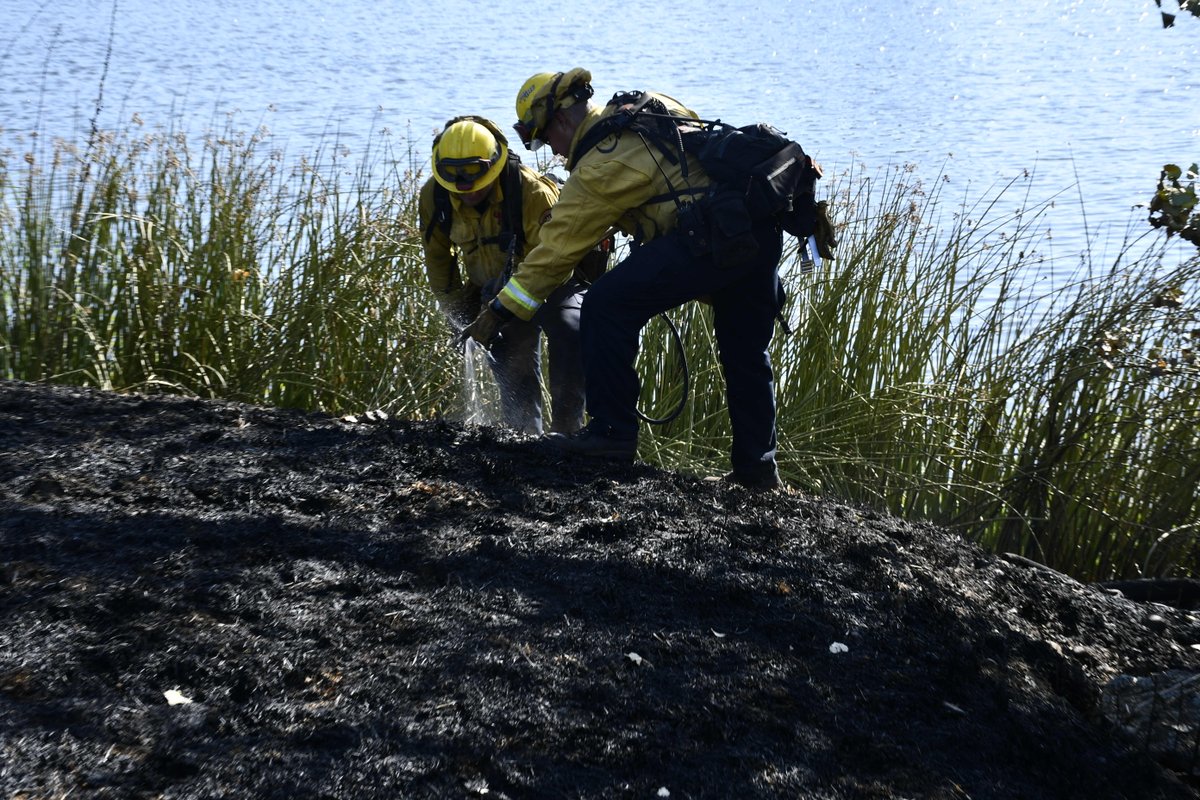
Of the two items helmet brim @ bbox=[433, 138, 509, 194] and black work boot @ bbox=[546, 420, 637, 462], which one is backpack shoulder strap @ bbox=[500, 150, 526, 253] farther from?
black work boot @ bbox=[546, 420, 637, 462]

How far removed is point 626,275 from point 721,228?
390mm

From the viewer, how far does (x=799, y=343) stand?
623 centimetres

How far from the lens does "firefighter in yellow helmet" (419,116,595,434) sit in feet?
16.8

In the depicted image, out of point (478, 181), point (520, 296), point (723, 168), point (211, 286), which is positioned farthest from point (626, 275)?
point (211, 286)

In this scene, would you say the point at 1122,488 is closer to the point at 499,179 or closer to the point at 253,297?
the point at 499,179

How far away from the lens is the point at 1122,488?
199 inches

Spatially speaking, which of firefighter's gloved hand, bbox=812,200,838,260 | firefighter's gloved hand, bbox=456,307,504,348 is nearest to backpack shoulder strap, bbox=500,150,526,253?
firefighter's gloved hand, bbox=456,307,504,348

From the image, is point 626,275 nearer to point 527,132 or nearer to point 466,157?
point 527,132

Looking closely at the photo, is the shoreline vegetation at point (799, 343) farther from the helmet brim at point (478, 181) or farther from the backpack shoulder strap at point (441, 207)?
the helmet brim at point (478, 181)

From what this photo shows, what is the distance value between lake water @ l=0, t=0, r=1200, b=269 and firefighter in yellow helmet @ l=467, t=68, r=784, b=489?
331cm

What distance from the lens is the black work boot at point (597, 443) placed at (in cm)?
455

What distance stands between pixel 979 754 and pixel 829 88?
1574 centimetres

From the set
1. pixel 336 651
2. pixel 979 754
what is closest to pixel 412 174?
pixel 336 651

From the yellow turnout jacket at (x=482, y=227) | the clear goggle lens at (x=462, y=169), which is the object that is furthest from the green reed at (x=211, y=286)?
the clear goggle lens at (x=462, y=169)
